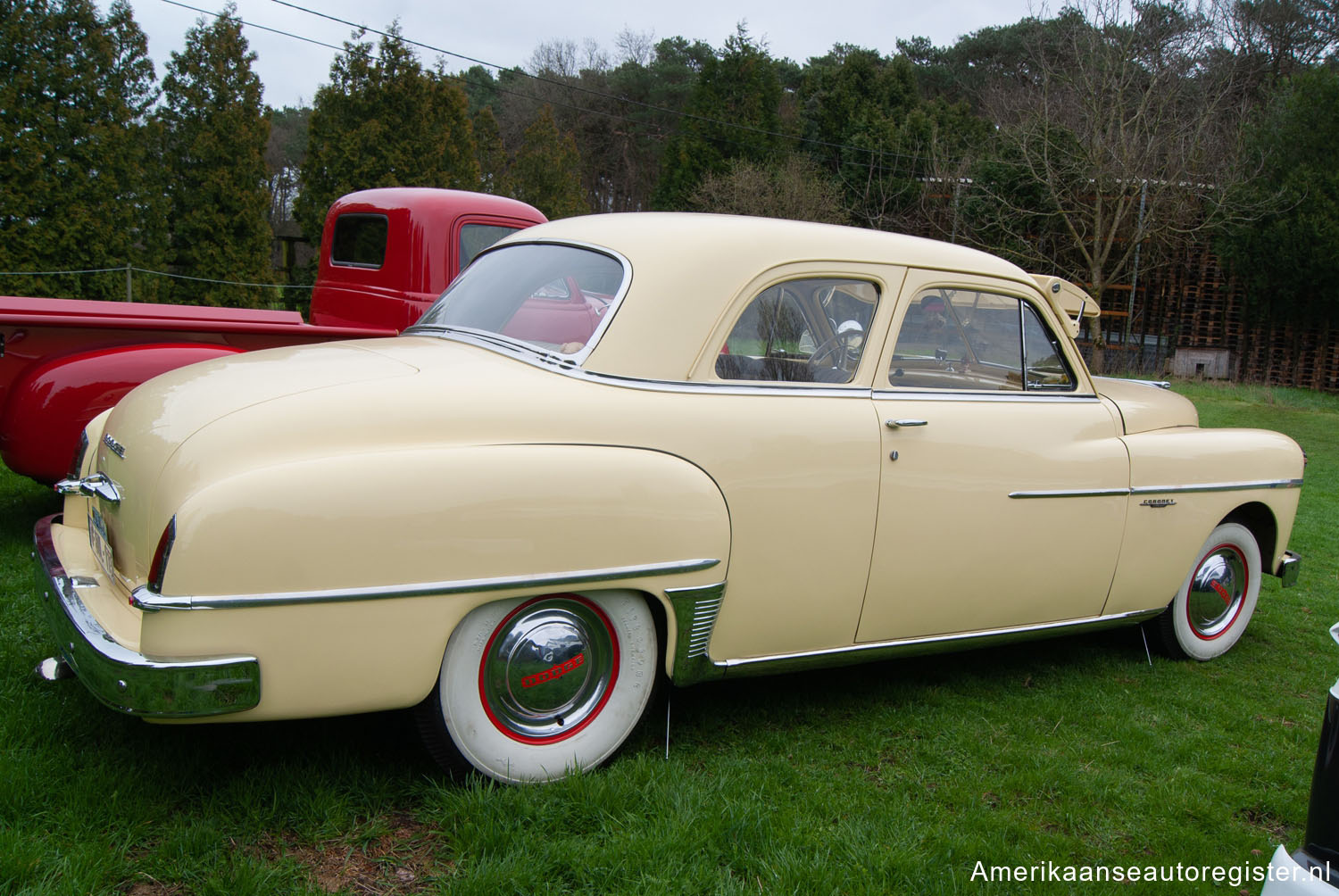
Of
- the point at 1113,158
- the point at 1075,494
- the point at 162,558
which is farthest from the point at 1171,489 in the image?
the point at 1113,158

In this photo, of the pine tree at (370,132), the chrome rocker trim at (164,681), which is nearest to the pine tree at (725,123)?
the pine tree at (370,132)

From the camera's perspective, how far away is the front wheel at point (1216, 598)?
4305 mm

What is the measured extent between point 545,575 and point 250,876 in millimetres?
933

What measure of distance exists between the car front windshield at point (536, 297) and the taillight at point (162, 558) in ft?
3.84

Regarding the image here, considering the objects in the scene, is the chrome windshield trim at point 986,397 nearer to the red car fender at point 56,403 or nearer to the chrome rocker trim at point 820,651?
the chrome rocker trim at point 820,651

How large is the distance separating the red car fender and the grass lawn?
64 cm

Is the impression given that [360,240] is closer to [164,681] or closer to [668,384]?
[668,384]

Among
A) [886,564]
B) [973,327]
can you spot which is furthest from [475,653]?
[973,327]

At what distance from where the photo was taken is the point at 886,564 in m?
3.22

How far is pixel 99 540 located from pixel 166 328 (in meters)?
2.15

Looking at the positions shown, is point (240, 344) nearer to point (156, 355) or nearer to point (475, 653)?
point (156, 355)

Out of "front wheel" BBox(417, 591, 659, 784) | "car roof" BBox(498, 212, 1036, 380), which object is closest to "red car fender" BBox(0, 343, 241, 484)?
"car roof" BBox(498, 212, 1036, 380)

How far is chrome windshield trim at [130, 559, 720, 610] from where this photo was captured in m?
2.18

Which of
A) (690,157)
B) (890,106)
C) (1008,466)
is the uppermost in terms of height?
(890,106)
